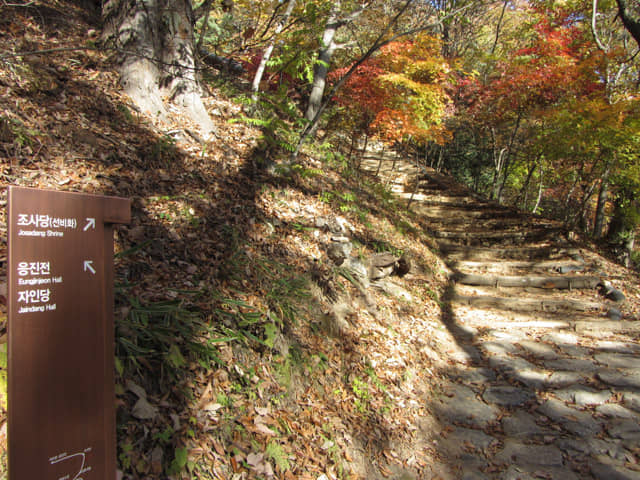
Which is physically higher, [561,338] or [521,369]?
[561,338]

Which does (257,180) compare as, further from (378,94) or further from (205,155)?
(378,94)

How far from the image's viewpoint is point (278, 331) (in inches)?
150

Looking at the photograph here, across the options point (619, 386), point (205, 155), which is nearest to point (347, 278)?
point (205, 155)

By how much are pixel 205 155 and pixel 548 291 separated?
7.59 m

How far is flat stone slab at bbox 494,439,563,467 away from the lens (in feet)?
11.8

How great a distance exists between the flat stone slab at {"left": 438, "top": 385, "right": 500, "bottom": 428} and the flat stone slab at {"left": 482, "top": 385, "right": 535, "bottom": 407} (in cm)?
14

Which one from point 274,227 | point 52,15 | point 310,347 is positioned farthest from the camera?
point 52,15

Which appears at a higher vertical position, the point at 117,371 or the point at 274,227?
the point at 274,227

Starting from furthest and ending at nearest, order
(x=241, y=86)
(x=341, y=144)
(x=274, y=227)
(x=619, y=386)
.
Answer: (x=341, y=144) < (x=241, y=86) < (x=274, y=227) < (x=619, y=386)

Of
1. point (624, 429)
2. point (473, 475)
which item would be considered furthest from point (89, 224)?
point (624, 429)

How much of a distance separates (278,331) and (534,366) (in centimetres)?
399

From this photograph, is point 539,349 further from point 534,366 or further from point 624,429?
point 624,429

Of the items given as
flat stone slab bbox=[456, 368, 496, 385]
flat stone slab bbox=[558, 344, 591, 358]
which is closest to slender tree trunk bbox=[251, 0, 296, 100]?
flat stone slab bbox=[456, 368, 496, 385]

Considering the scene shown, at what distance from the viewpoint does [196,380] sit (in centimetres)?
291
